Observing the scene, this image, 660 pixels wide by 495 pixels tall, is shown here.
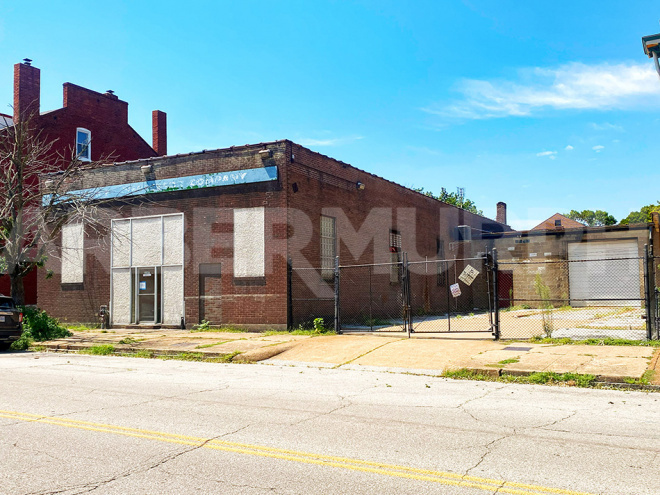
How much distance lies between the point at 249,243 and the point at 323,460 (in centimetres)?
1446

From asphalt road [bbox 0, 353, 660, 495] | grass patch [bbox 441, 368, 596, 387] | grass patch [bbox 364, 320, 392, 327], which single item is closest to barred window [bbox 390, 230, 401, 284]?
grass patch [bbox 364, 320, 392, 327]

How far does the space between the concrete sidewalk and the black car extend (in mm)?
957

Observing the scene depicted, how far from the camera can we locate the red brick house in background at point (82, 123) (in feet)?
100

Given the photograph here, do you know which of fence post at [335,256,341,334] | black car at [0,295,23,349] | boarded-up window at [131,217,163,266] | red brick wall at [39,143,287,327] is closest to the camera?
black car at [0,295,23,349]

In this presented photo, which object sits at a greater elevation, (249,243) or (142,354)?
(249,243)

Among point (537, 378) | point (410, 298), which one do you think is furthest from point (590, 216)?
point (537, 378)

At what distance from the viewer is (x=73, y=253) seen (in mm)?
23328

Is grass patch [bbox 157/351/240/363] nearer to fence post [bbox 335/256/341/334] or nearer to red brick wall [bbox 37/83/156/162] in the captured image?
fence post [bbox 335/256/341/334]

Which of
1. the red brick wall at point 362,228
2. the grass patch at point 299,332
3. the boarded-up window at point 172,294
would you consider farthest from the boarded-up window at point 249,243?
the boarded-up window at point 172,294

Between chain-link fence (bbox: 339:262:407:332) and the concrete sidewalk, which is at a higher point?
chain-link fence (bbox: 339:262:407:332)

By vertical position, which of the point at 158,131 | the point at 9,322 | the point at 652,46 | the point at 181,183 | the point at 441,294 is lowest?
the point at 9,322

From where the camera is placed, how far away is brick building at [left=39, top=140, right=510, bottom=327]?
19.2m

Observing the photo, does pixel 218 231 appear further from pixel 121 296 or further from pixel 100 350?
pixel 100 350

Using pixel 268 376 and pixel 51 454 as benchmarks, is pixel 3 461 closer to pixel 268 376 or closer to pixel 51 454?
pixel 51 454
